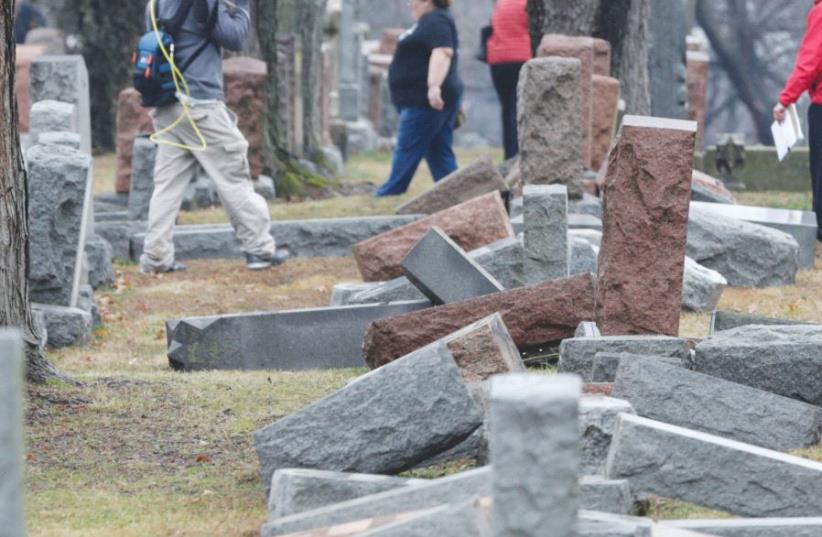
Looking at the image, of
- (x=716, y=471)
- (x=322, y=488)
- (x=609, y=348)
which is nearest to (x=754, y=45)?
(x=609, y=348)

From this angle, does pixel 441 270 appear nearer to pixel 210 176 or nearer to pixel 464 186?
pixel 210 176

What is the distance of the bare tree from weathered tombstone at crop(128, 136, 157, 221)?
834 inches

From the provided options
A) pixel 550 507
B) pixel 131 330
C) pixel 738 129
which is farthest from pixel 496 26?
pixel 738 129

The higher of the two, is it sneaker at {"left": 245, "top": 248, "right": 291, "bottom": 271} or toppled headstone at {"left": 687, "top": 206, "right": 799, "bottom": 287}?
toppled headstone at {"left": 687, "top": 206, "right": 799, "bottom": 287}

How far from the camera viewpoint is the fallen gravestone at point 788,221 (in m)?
10.3

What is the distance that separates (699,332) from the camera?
25.3ft

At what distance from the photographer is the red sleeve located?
1071 cm

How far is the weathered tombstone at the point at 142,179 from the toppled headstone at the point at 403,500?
812 centimetres

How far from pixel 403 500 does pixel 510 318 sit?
2756 mm

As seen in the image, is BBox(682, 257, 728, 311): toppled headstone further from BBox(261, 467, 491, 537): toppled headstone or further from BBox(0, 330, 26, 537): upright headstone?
BBox(0, 330, 26, 537): upright headstone

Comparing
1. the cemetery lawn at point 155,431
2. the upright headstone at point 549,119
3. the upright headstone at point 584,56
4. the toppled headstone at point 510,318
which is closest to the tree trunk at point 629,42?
the upright headstone at point 584,56

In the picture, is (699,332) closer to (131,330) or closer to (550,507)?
(131,330)

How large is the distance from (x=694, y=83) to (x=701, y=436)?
1554 cm

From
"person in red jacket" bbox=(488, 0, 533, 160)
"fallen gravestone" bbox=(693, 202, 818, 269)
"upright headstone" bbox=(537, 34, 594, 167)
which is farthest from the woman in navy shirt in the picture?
"fallen gravestone" bbox=(693, 202, 818, 269)
